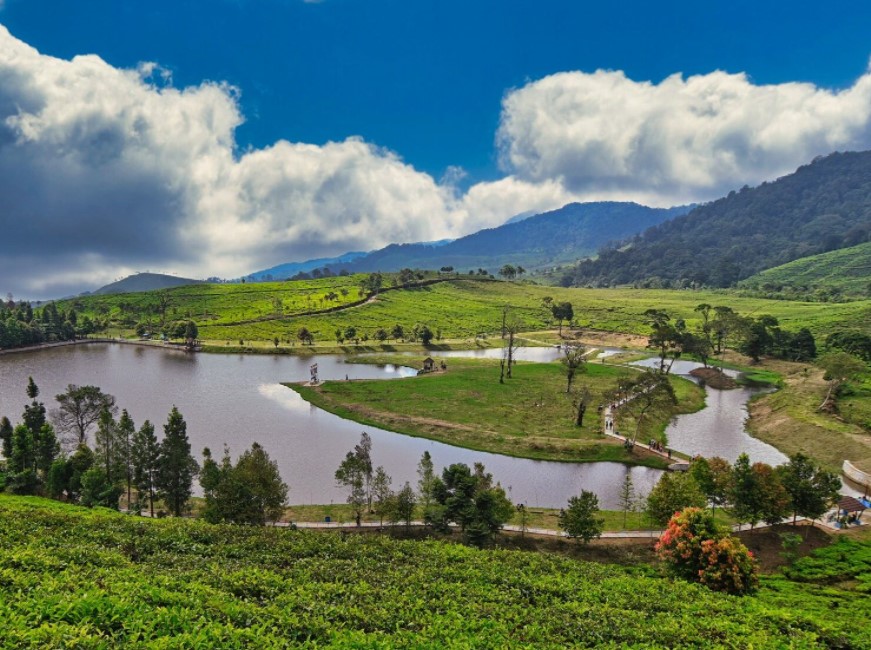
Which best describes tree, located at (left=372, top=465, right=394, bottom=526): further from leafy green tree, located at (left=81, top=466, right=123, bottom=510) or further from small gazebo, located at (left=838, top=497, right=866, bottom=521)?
small gazebo, located at (left=838, top=497, right=866, bottom=521)

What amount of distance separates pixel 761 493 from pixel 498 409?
46.5 meters

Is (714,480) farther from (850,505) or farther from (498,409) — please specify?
(498,409)

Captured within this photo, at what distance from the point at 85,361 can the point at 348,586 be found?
145002 millimetres

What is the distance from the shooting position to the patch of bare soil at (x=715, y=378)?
117 metres

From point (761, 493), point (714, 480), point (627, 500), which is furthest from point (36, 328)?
point (761, 493)

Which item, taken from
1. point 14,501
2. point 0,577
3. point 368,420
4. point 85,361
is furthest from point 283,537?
point 85,361

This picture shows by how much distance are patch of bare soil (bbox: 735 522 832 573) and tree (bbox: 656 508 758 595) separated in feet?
33.7

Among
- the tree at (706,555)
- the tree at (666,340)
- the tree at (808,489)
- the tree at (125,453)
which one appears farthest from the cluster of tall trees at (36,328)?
the tree at (808,489)

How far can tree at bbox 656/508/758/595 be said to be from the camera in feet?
117

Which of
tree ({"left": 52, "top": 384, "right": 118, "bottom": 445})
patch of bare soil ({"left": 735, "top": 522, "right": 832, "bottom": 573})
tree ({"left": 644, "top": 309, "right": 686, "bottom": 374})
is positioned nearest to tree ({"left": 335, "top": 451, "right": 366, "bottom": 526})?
tree ({"left": 52, "top": 384, "right": 118, "bottom": 445})

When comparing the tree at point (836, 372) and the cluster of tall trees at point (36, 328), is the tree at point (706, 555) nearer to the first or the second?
the tree at point (836, 372)

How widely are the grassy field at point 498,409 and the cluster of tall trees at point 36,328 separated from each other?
114392mm

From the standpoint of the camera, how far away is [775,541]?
4847 centimetres

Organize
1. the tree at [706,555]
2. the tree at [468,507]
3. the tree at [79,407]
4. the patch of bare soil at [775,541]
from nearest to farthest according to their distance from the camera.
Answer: the tree at [706,555] → the tree at [468,507] → the patch of bare soil at [775,541] → the tree at [79,407]
